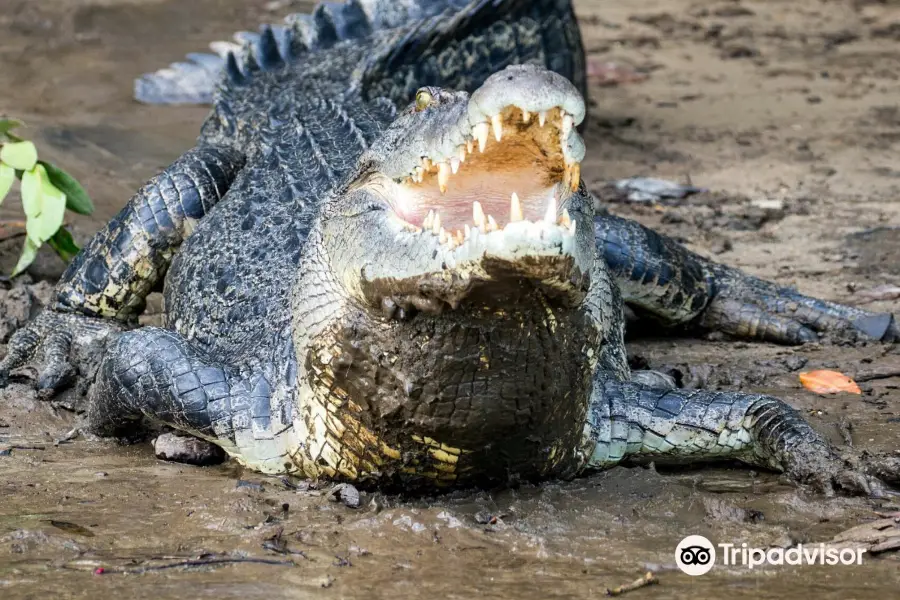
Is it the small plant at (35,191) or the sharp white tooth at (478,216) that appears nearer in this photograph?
the sharp white tooth at (478,216)

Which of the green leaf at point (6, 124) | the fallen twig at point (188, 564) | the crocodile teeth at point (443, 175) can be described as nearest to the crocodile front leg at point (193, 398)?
the fallen twig at point (188, 564)

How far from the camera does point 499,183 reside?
3.12 meters

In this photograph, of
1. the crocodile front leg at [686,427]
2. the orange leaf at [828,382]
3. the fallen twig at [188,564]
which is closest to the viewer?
the fallen twig at [188,564]

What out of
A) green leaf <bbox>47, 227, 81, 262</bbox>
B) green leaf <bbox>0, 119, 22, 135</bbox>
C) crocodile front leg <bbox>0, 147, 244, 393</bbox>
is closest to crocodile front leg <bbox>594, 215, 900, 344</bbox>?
crocodile front leg <bbox>0, 147, 244, 393</bbox>

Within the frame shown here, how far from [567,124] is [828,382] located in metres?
2.31

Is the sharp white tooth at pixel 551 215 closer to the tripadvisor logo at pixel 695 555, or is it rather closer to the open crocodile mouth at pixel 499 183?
the open crocodile mouth at pixel 499 183

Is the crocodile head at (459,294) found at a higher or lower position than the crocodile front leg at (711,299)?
higher

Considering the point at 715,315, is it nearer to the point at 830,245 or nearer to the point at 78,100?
the point at 830,245

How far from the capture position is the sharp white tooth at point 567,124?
283cm

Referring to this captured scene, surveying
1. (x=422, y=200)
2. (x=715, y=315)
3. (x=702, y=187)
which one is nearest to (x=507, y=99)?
(x=422, y=200)

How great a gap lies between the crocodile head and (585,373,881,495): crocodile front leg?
258 millimetres

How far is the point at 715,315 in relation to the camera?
5496 millimetres

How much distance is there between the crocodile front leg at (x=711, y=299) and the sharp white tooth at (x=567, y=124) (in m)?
2.28

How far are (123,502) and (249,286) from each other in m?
1.13
